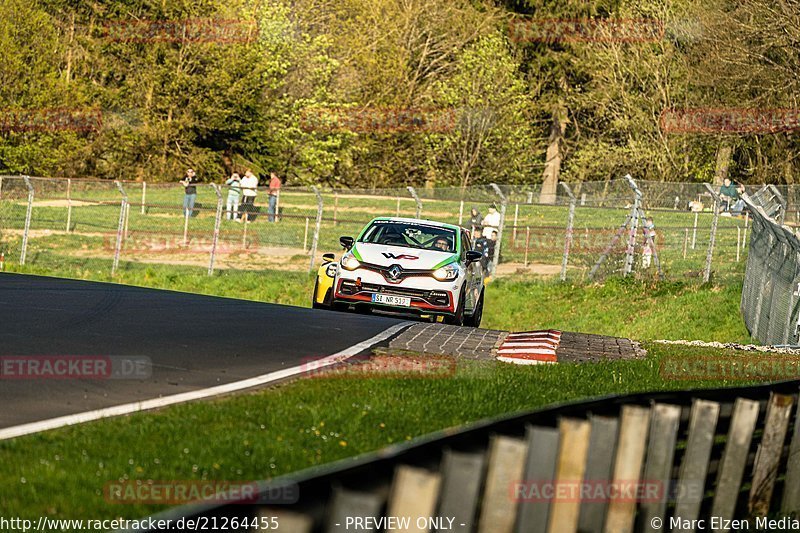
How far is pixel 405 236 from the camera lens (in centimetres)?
1938

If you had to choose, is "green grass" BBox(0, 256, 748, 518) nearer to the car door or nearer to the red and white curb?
the red and white curb

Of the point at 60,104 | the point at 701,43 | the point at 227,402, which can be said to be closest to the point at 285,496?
the point at 227,402

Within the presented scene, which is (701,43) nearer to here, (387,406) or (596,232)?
(596,232)

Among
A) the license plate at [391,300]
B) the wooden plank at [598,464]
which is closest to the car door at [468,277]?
the license plate at [391,300]

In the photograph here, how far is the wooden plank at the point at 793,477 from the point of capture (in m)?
7.10

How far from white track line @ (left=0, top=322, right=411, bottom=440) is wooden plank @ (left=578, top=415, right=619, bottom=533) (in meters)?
3.56

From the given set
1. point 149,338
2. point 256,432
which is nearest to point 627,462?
point 256,432

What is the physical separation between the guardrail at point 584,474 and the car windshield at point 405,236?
11.9m

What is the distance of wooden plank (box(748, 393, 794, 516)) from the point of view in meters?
6.90

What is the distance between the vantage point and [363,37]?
6122 cm

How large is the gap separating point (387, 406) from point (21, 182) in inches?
1488

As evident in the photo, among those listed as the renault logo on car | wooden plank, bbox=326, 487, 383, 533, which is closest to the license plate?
the renault logo on car

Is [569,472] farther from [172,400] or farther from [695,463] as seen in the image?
[172,400]

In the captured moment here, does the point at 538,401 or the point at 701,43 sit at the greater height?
the point at 701,43
